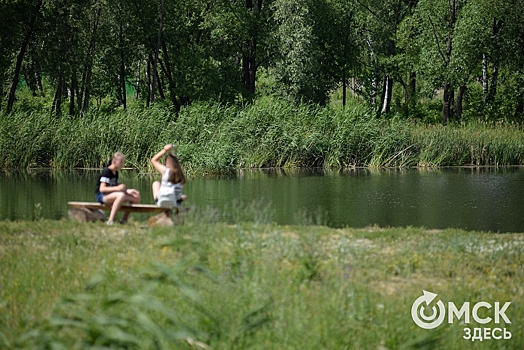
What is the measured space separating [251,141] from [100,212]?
19.8 m

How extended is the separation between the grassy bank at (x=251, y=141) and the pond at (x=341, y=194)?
149 cm

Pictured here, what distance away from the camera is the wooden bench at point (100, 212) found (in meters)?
13.1

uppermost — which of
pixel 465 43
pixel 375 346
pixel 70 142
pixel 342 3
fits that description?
pixel 342 3

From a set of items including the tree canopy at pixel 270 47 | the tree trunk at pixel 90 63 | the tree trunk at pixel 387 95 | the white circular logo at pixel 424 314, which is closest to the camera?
the white circular logo at pixel 424 314

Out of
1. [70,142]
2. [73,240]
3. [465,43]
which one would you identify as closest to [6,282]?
[73,240]

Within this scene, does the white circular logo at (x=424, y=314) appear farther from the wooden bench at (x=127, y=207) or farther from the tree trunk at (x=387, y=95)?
the tree trunk at (x=387, y=95)

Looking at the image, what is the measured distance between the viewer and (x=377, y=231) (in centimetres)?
1249

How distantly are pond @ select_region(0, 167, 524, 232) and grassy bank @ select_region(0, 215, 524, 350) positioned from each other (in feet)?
9.60

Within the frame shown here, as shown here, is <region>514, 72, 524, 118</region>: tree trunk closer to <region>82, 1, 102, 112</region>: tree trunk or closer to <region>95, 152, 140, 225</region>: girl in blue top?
<region>82, 1, 102, 112</region>: tree trunk

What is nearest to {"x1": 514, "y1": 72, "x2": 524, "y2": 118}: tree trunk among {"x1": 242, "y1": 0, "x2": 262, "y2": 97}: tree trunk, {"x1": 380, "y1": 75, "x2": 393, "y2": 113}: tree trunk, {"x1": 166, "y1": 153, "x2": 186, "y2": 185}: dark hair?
{"x1": 380, "y1": 75, "x2": 393, "y2": 113}: tree trunk

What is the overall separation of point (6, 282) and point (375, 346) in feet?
12.2

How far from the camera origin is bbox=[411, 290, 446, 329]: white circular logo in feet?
25.8

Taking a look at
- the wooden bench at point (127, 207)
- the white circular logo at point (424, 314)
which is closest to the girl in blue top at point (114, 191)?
the wooden bench at point (127, 207)

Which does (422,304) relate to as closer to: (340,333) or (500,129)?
(340,333)
